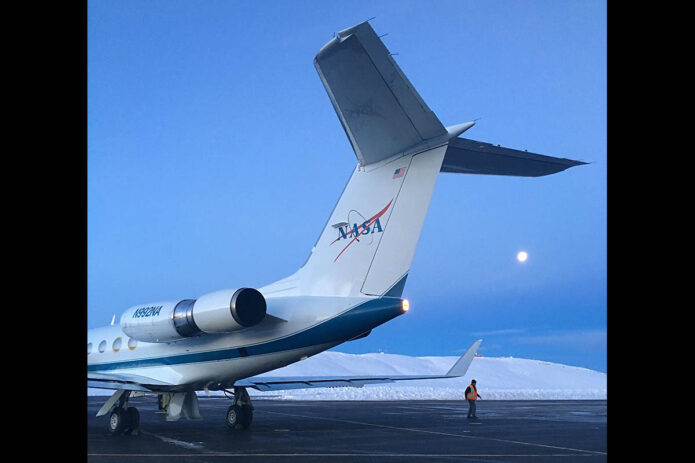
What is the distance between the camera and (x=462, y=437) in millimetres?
13102

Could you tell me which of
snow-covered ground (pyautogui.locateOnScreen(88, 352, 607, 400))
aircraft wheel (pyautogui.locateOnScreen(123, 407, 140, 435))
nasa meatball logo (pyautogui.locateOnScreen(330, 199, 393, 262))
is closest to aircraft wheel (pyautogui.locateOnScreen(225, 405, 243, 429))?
aircraft wheel (pyautogui.locateOnScreen(123, 407, 140, 435))

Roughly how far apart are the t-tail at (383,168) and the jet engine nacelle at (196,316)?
4.23ft

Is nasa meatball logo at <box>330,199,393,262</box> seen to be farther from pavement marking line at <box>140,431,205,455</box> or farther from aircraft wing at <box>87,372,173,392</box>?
aircraft wing at <box>87,372,173,392</box>

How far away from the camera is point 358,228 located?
12.3 meters

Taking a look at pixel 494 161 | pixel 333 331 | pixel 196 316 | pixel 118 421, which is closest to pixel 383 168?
pixel 494 161

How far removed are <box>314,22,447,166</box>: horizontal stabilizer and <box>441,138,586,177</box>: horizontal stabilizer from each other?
755 millimetres

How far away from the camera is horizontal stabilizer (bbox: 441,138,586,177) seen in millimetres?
11008
